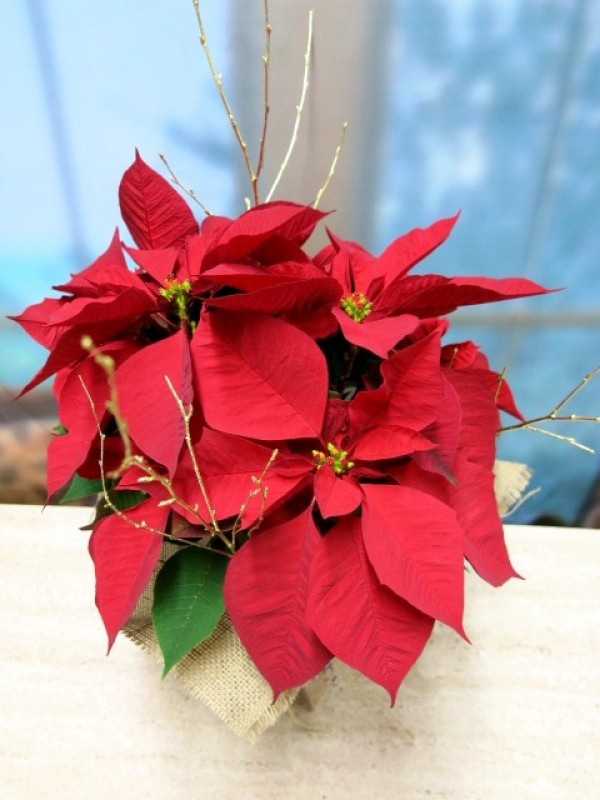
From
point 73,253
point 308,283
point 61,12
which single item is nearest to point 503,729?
point 308,283

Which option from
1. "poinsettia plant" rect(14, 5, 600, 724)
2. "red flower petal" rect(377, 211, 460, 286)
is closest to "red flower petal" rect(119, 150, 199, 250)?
"poinsettia plant" rect(14, 5, 600, 724)

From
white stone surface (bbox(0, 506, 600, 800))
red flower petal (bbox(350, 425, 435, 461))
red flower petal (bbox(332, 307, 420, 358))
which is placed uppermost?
red flower petal (bbox(332, 307, 420, 358))

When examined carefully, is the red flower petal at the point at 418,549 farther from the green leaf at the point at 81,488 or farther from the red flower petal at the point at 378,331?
the green leaf at the point at 81,488

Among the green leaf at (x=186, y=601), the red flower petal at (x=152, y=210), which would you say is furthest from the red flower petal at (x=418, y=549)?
the red flower petal at (x=152, y=210)

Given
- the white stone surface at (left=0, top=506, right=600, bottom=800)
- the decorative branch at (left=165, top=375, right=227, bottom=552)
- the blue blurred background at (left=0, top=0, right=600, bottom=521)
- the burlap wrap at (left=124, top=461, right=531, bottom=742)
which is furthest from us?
the blue blurred background at (left=0, top=0, right=600, bottom=521)

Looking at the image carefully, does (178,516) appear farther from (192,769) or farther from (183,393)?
(192,769)

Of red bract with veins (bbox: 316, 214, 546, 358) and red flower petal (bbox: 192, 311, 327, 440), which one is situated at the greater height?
red bract with veins (bbox: 316, 214, 546, 358)

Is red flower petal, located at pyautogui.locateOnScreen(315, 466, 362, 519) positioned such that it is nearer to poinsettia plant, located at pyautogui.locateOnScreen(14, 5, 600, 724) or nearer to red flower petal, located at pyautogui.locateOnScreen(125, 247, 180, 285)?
poinsettia plant, located at pyautogui.locateOnScreen(14, 5, 600, 724)

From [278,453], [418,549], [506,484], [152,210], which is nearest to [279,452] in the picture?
[278,453]
